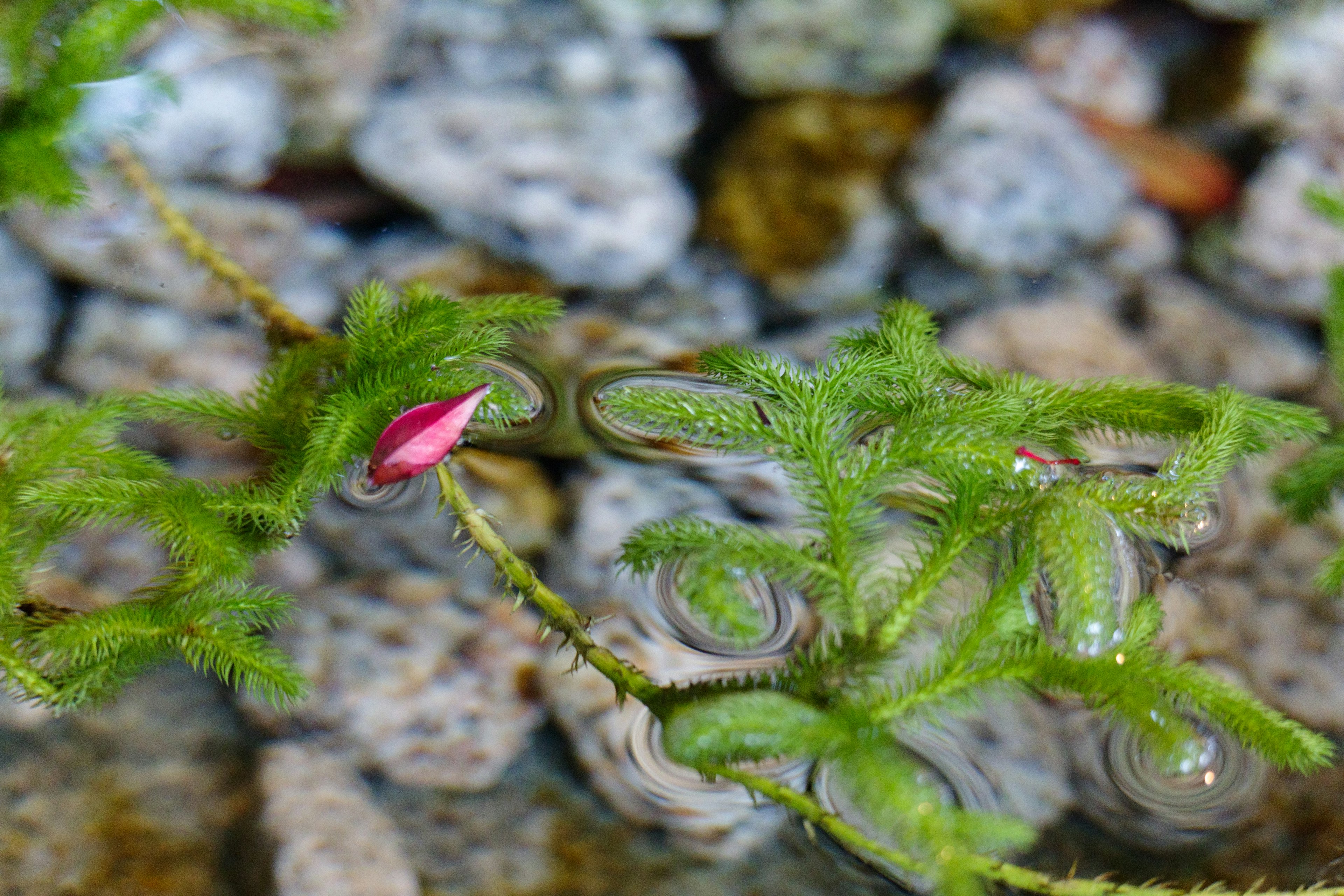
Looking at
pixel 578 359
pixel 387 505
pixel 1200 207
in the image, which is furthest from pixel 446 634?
pixel 1200 207

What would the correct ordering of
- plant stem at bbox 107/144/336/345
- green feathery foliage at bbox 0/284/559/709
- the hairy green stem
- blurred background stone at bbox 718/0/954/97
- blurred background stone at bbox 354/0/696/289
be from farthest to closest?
blurred background stone at bbox 718/0/954/97 < blurred background stone at bbox 354/0/696/289 < plant stem at bbox 107/144/336/345 < green feathery foliage at bbox 0/284/559/709 < the hairy green stem

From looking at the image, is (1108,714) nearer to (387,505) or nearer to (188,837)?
(387,505)

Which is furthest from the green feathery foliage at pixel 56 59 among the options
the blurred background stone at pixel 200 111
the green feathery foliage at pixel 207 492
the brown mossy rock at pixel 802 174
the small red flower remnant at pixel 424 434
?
the brown mossy rock at pixel 802 174

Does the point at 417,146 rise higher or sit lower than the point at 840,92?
lower

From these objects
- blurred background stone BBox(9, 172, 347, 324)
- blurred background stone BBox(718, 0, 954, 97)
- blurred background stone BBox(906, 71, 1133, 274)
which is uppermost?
blurred background stone BBox(718, 0, 954, 97)

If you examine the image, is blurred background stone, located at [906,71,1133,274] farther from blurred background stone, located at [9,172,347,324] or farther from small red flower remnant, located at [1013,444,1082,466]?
blurred background stone, located at [9,172,347,324]

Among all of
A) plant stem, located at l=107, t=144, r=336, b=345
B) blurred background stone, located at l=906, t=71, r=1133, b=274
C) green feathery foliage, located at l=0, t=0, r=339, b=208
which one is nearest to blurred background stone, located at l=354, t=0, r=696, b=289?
green feathery foliage, located at l=0, t=0, r=339, b=208

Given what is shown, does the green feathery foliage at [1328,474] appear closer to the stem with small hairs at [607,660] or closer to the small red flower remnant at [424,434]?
the stem with small hairs at [607,660]
